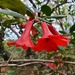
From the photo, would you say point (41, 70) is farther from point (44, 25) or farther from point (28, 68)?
point (44, 25)

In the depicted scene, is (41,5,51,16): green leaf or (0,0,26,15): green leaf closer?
(0,0,26,15): green leaf

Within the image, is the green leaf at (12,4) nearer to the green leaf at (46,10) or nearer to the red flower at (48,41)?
the red flower at (48,41)

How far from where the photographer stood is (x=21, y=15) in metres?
0.98

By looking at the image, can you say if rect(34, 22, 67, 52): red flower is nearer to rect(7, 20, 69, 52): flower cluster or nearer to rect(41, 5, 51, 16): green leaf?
rect(7, 20, 69, 52): flower cluster

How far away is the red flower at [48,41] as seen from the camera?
952 mm

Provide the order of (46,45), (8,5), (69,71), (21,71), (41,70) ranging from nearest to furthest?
1. (8,5)
2. (46,45)
3. (69,71)
4. (41,70)
5. (21,71)

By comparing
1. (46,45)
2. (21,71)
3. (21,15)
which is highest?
(21,15)

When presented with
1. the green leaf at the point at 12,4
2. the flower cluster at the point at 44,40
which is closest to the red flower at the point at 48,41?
the flower cluster at the point at 44,40

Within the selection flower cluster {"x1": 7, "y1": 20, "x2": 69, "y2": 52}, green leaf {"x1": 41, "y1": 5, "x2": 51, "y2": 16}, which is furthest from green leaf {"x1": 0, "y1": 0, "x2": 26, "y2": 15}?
green leaf {"x1": 41, "y1": 5, "x2": 51, "y2": 16}

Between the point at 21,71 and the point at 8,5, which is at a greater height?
the point at 8,5

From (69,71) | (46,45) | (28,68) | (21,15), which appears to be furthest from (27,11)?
(28,68)

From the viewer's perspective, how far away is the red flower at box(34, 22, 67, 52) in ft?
3.12

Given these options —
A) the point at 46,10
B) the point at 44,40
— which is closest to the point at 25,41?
the point at 44,40

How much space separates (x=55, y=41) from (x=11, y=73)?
3.38 metres
